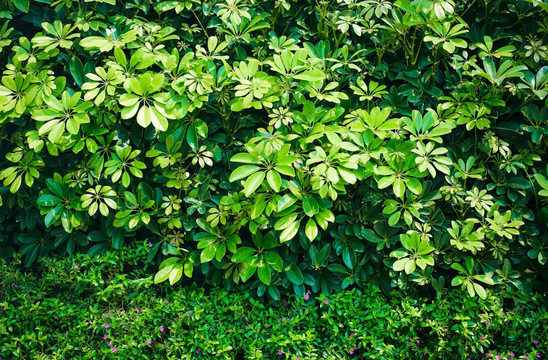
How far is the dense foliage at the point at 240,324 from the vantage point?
250 cm

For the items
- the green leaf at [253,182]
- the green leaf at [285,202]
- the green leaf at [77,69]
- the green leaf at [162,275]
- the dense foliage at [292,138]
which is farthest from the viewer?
the green leaf at [77,69]

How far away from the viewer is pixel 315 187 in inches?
94.6

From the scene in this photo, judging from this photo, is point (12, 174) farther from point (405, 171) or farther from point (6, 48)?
point (405, 171)

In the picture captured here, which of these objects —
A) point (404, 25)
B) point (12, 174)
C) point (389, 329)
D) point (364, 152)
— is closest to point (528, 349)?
point (389, 329)

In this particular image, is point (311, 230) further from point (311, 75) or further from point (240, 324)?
point (311, 75)

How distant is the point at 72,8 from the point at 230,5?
99cm

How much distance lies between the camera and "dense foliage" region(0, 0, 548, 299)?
2.53 m

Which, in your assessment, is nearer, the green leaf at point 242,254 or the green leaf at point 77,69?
the green leaf at point 242,254

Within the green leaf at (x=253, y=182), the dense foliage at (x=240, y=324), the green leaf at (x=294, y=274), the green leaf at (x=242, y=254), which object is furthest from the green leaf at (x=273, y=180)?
the dense foliage at (x=240, y=324)

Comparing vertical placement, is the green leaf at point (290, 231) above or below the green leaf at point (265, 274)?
above

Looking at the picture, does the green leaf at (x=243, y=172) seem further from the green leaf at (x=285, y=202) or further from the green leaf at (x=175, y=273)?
the green leaf at (x=175, y=273)

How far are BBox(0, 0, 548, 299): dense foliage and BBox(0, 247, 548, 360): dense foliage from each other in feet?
0.42

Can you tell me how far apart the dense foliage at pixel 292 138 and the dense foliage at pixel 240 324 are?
0.42 feet

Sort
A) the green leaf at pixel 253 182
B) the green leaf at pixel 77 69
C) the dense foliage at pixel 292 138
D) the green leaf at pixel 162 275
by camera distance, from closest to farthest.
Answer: the green leaf at pixel 253 182 → the dense foliage at pixel 292 138 → the green leaf at pixel 162 275 → the green leaf at pixel 77 69
